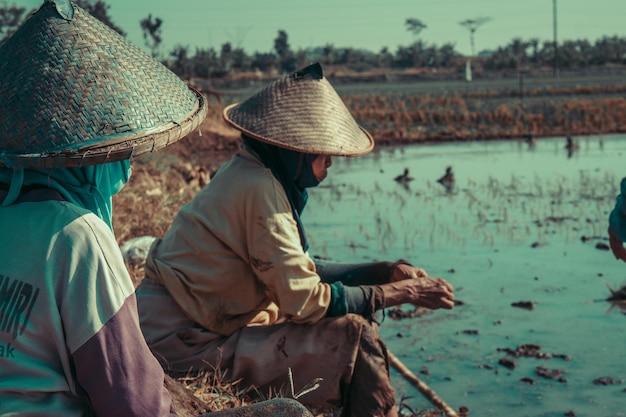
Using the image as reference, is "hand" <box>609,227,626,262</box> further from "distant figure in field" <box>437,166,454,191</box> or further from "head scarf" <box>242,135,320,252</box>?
"distant figure in field" <box>437,166,454,191</box>

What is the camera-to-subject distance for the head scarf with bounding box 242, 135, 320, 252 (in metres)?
4.01

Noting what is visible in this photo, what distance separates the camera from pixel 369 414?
12.3 ft

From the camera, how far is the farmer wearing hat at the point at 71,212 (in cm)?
201

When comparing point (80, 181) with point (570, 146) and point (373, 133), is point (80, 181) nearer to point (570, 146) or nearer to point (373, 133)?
point (570, 146)

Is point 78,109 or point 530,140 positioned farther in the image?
point 530,140

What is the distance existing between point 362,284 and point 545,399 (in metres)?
2.24

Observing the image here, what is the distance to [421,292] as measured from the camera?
4.13 metres

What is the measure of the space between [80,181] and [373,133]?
928 inches

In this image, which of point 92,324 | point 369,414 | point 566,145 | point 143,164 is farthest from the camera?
point 566,145

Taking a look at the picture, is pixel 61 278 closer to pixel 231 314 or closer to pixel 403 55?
pixel 231 314

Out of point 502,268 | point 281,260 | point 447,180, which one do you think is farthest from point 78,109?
point 447,180

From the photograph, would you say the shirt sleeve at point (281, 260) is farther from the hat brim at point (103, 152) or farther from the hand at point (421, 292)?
the hat brim at point (103, 152)

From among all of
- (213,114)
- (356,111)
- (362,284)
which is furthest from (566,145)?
(362,284)

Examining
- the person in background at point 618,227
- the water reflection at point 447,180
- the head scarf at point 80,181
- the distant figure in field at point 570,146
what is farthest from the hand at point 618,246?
the distant figure in field at point 570,146
